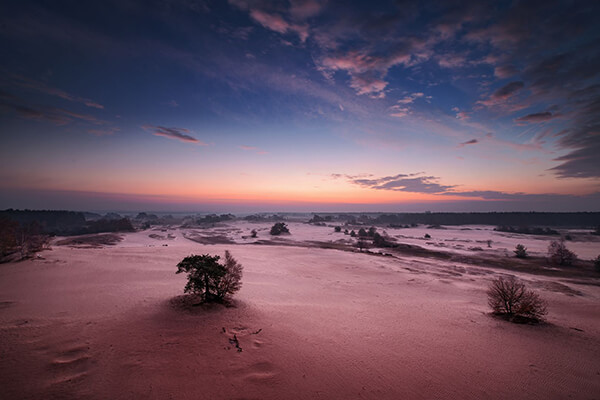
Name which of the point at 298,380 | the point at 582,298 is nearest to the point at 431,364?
the point at 298,380

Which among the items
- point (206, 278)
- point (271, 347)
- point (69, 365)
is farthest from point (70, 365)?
point (271, 347)

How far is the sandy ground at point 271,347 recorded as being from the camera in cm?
610

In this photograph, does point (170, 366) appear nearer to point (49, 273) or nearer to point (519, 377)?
point (519, 377)

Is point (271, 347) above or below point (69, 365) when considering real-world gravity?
below

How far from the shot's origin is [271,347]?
8023mm

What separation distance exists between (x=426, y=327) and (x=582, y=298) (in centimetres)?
2096

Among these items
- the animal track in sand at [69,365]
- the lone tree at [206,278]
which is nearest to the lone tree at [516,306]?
the lone tree at [206,278]

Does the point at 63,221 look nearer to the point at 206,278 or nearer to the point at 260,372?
the point at 206,278

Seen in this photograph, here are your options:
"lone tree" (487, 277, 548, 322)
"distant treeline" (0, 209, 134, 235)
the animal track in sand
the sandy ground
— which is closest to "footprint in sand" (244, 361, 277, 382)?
the sandy ground

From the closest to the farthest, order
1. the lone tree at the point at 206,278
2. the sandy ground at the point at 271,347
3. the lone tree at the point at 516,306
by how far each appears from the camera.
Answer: the sandy ground at the point at 271,347
the lone tree at the point at 206,278
the lone tree at the point at 516,306

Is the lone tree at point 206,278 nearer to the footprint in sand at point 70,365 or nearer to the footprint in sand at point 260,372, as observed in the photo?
the footprint in sand at point 70,365

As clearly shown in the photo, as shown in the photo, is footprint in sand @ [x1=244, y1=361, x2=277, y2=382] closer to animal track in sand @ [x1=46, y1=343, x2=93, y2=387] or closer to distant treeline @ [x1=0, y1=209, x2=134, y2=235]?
animal track in sand @ [x1=46, y1=343, x2=93, y2=387]

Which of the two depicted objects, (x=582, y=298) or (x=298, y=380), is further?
(x=582, y=298)

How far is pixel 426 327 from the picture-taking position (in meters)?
11.1
